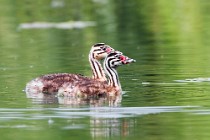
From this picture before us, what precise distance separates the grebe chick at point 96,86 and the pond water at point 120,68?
1.31ft

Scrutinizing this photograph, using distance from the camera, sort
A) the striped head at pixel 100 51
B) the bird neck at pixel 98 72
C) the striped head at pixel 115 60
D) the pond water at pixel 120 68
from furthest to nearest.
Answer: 1. the striped head at pixel 100 51
2. the bird neck at pixel 98 72
3. the striped head at pixel 115 60
4. the pond water at pixel 120 68

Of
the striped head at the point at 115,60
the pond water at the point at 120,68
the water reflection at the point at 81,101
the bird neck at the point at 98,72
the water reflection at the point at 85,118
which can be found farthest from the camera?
the bird neck at the point at 98,72

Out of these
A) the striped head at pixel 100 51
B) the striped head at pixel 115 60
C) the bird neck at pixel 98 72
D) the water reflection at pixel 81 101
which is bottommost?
the water reflection at pixel 81 101

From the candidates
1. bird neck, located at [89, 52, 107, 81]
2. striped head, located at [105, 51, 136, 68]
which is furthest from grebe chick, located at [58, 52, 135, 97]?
bird neck, located at [89, 52, 107, 81]

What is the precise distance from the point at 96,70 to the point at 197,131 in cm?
561

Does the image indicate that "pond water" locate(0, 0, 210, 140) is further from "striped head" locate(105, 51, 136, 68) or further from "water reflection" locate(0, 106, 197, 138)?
"striped head" locate(105, 51, 136, 68)

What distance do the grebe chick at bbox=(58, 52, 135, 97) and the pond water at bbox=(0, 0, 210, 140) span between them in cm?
40

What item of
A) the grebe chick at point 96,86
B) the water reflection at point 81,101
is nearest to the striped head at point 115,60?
the grebe chick at point 96,86

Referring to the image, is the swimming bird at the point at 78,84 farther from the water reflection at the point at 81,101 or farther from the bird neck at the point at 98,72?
the bird neck at the point at 98,72

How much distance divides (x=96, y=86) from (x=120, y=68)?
426 cm

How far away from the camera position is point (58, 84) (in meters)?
18.6

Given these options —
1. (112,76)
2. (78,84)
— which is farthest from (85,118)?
(112,76)

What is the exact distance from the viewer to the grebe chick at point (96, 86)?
58.1 feet

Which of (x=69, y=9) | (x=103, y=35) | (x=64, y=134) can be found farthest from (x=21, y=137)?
(x=69, y=9)
